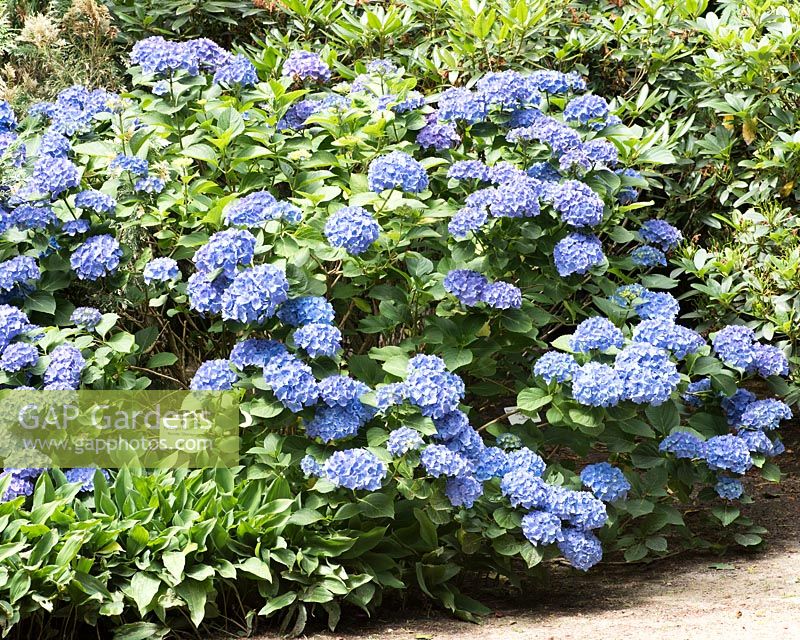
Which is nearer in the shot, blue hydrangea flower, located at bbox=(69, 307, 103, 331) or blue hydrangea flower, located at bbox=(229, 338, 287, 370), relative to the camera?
blue hydrangea flower, located at bbox=(229, 338, 287, 370)

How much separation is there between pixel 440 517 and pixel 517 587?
652mm

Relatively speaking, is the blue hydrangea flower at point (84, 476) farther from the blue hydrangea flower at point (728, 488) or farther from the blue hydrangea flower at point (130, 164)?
the blue hydrangea flower at point (728, 488)

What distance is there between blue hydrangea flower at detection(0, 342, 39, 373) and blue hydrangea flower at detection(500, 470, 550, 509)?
174 centimetres

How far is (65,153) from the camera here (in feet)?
14.2

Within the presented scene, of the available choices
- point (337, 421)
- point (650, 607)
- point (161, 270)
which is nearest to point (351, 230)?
point (337, 421)

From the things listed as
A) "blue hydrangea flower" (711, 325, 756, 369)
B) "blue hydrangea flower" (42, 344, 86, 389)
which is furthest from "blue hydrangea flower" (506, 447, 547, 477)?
"blue hydrangea flower" (42, 344, 86, 389)

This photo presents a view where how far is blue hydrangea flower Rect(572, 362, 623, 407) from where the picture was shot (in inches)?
151

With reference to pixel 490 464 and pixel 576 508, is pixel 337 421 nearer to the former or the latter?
pixel 490 464

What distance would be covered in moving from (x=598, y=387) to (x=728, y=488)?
1.00m

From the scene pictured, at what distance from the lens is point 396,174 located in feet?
13.0

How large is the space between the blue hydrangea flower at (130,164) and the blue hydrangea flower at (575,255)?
163cm

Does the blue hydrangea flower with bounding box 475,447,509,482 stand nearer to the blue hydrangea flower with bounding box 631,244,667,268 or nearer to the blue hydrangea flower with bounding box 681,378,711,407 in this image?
the blue hydrangea flower with bounding box 681,378,711,407

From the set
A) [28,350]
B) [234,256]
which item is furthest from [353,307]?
[28,350]

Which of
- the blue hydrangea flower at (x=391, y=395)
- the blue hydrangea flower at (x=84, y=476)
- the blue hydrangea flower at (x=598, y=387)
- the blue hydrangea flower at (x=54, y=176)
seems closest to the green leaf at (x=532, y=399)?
the blue hydrangea flower at (x=598, y=387)
